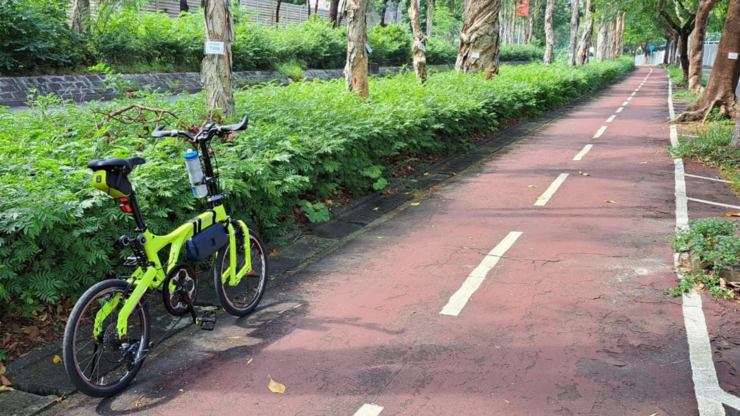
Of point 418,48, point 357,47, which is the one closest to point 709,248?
point 357,47

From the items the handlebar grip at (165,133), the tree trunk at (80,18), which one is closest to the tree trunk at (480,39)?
the tree trunk at (80,18)

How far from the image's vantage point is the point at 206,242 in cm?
441

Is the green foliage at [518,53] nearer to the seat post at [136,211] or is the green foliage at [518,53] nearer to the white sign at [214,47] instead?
the white sign at [214,47]

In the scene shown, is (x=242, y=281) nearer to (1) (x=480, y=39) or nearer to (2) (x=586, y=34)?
(1) (x=480, y=39)

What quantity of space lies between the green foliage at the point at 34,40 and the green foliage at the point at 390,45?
53.6 ft

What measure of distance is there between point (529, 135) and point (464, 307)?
449 inches

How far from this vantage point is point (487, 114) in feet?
45.4

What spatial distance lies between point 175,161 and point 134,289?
2.33 metres

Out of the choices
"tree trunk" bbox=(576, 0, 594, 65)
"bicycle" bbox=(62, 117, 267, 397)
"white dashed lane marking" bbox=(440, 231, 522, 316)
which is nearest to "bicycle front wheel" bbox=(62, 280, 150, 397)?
"bicycle" bbox=(62, 117, 267, 397)

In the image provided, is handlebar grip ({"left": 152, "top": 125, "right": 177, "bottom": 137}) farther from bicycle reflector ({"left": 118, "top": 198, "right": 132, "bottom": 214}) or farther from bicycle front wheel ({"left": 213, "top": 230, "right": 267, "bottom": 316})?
bicycle front wheel ({"left": 213, "top": 230, "right": 267, "bottom": 316})

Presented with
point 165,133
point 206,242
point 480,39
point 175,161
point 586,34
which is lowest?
point 206,242

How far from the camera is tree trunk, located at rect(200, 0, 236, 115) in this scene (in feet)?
24.5

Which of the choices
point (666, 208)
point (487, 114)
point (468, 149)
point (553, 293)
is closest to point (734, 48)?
point (487, 114)

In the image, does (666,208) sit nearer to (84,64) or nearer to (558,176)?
(558,176)
